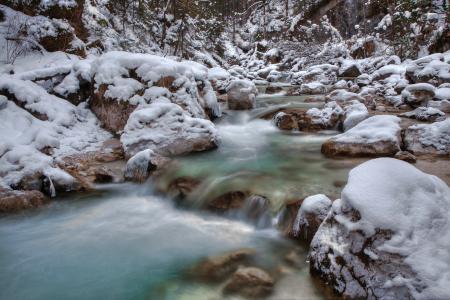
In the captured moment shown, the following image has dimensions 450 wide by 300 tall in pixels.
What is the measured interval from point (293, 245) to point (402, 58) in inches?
631

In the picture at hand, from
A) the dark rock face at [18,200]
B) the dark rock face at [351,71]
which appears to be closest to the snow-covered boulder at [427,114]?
the dark rock face at [18,200]

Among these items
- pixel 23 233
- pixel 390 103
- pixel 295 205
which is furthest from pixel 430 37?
pixel 23 233

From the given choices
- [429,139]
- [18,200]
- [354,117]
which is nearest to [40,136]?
[18,200]

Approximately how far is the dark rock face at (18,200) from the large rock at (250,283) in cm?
327

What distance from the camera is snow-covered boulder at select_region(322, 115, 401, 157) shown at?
5719 millimetres

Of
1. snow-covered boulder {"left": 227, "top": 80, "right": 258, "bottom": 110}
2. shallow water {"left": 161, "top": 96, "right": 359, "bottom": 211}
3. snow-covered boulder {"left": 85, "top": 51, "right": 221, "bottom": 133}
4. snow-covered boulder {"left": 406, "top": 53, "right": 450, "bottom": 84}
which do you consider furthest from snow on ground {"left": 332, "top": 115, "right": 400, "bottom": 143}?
snow-covered boulder {"left": 406, "top": 53, "right": 450, "bottom": 84}

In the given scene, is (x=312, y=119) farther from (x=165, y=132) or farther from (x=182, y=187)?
(x=182, y=187)

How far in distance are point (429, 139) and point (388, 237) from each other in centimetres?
425

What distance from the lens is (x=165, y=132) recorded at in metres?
6.83

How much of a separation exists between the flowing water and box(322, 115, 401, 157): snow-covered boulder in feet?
1.22

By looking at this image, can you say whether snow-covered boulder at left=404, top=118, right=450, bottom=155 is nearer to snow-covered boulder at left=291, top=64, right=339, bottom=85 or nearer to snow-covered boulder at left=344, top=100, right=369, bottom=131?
snow-covered boulder at left=344, top=100, right=369, bottom=131

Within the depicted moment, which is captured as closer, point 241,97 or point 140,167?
point 140,167

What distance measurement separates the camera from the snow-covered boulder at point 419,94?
910cm

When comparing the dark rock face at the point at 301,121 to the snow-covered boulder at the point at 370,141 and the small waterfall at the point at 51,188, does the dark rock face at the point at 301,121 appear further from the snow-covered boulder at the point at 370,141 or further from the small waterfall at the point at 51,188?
the small waterfall at the point at 51,188
